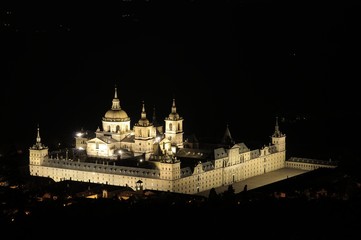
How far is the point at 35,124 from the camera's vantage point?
328ft

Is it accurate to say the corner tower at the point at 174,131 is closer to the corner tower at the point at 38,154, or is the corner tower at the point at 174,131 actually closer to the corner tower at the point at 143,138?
the corner tower at the point at 143,138

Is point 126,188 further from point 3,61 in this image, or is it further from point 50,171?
point 3,61

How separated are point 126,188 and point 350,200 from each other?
2197 cm

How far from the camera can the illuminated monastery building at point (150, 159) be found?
61438mm

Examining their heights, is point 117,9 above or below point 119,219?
above

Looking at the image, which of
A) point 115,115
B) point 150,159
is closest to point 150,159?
point 150,159

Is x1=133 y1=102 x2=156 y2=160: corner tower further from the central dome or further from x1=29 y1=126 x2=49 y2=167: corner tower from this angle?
x1=29 y1=126 x2=49 y2=167: corner tower

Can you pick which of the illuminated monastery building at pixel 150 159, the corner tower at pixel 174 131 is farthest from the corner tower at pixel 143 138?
the corner tower at pixel 174 131

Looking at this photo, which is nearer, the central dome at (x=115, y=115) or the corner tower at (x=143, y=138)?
the corner tower at (x=143, y=138)

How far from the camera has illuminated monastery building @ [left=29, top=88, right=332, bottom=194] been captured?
61438mm

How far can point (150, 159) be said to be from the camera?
63.0 m

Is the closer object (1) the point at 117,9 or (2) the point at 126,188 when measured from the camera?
(2) the point at 126,188

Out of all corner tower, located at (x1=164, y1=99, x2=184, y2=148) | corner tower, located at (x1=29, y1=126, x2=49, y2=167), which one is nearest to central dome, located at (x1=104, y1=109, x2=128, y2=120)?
corner tower, located at (x1=164, y1=99, x2=184, y2=148)

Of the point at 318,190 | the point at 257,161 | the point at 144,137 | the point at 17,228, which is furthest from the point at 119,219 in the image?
the point at 257,161
